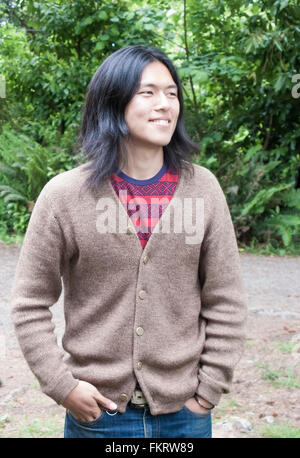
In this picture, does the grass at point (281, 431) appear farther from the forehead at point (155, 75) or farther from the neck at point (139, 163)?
the forehead at point (155, 75)

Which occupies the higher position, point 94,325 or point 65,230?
point 65,230

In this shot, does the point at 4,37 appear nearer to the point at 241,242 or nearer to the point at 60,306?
the point at 241,242

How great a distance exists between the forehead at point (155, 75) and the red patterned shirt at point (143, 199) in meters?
0.29

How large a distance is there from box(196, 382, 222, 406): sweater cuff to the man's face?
29.1 inches

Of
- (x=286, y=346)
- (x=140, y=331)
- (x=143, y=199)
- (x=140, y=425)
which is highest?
(x=143, y=199)

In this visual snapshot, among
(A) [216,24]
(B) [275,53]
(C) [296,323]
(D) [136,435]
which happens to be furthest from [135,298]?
(A) [216,24]

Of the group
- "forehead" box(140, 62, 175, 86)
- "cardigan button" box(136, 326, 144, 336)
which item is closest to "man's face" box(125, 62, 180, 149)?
"forehead" box(140, 62, 175, 86)

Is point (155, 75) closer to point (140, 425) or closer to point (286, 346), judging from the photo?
point (140, 425)

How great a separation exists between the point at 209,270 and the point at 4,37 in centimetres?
930

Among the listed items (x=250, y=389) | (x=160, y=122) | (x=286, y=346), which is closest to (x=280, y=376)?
(x=250, y=389)

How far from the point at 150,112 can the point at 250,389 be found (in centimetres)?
242

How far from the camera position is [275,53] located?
7242mm

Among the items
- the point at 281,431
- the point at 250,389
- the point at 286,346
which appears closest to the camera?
the point at 281,431

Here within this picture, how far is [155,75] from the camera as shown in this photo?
5.37ft
